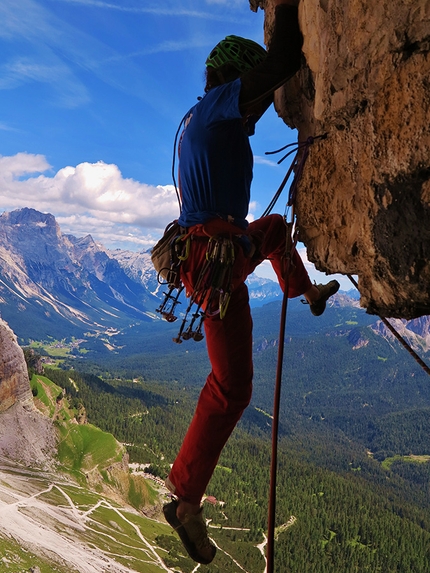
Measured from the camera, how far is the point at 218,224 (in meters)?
3.31

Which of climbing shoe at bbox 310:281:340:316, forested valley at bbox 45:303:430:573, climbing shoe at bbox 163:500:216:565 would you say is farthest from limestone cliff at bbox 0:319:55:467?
climbing shoe at bbox 163:500:216:565

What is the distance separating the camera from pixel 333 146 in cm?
329

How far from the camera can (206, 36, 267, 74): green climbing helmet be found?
3.33 meters

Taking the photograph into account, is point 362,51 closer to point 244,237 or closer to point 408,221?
point 408,221

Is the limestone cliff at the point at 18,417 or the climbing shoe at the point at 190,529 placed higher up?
the climbing shoe at the point at 190,529

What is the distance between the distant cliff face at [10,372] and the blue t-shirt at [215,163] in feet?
166

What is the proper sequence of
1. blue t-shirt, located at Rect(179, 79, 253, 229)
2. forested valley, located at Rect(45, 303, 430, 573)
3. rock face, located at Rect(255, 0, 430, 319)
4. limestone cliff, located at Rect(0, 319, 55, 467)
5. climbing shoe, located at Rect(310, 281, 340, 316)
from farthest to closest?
forested valley, located at Rect(45, 303, 430, 573)
limestone cliff, located at Rect(0, 319, 55, 467)
climbing shoe, located at Rect(310, 281, 340, 316)
blue t-shirt, located at Rect(179, 79, 253, 229)
rock face, located at Rect(255, 0, 430, 319)

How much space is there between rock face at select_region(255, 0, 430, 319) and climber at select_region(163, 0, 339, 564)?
1.38ft

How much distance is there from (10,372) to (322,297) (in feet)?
169

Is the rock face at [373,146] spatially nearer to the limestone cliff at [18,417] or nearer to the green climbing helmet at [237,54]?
the green climbing helmet at [237,54]

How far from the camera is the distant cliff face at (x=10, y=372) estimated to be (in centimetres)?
4894

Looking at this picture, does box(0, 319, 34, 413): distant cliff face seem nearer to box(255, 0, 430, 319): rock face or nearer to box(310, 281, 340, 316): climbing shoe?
box(310, 281, 340, 316): climbing shoe

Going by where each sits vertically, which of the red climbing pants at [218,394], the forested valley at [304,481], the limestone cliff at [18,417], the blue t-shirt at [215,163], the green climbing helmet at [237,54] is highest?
the green climbing helmet at [237,54]

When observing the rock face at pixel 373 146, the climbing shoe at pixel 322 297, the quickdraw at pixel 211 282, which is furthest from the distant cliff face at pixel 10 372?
the rock face at pixel 373 146
